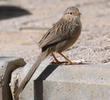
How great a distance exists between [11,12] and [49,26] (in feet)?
12.9

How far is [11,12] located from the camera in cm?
1455

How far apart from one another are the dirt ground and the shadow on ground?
0.25 meters

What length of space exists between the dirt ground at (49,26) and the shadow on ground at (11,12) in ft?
0.83

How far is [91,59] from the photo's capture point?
20.9 ft

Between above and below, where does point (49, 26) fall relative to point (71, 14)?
below

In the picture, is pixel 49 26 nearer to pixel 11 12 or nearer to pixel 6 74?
pixel 11 12

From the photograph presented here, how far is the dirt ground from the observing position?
7109mm

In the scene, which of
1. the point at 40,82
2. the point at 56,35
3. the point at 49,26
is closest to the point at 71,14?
the point at 56,35

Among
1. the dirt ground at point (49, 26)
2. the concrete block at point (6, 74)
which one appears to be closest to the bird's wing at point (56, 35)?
the concrete block at point (6, 74)

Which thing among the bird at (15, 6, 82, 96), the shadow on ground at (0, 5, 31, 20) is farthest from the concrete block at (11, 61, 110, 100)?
the shadow on ground at (0, 5, 31, 20)

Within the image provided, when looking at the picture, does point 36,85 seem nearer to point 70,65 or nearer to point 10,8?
point 70,65

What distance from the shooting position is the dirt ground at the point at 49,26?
23.3ft

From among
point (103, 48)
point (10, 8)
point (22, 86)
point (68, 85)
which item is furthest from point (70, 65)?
point (10, 8)

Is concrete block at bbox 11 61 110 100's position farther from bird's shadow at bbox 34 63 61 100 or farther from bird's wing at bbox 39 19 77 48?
bird's wing at bbox 39 19 77 48
